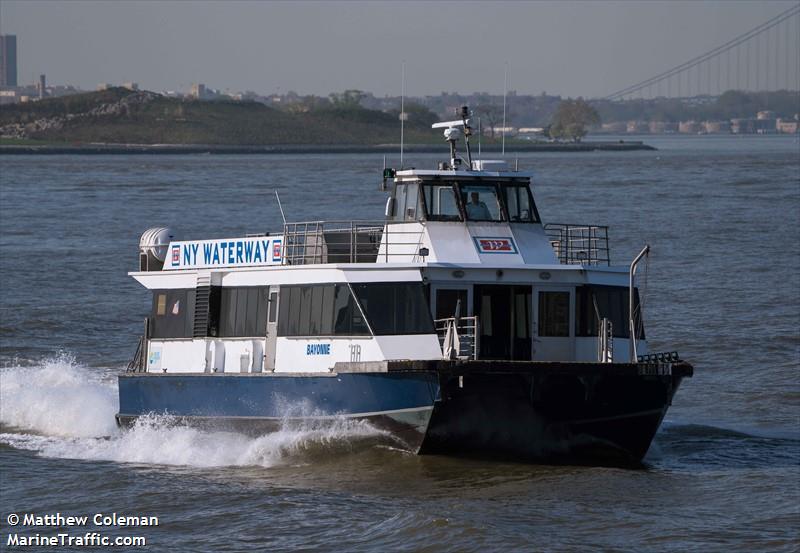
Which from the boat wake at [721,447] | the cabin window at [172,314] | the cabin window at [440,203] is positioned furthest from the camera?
the cabin window at [172,314]

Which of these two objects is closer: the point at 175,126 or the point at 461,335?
the point at 461,335

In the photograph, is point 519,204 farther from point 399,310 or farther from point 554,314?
point 399,310

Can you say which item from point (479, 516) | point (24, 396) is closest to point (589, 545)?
point (479, 516)

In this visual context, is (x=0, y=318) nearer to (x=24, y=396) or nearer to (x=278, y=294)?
(x=24, y=396)

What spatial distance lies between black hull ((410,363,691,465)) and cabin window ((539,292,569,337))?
1211mm

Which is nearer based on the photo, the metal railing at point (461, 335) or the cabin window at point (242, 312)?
the metal railing at point (461, 335)

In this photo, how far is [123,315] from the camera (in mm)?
35406

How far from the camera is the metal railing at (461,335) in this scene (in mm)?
18484

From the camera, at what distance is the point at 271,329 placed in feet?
68.4

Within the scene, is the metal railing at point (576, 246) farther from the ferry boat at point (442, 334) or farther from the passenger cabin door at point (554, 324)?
the passenger cabin door at point (554, 324)

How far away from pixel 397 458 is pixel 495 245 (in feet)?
10.6

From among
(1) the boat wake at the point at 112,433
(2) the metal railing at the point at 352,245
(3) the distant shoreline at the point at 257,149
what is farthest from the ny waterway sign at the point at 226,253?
(3) the distant shoreline at the point at 257,149

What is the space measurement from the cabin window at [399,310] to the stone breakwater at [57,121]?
172833mm

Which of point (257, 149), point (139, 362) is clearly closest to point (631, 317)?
point (139, 362)
